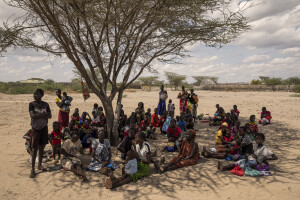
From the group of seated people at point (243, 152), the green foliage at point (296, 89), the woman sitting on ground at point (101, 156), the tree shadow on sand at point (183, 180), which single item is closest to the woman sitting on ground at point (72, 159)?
the tree shadow on sand at point (183, 180)

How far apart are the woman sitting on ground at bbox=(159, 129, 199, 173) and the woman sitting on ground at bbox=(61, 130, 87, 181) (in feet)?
6.04

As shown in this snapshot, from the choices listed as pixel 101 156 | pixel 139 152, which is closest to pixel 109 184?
pixel 101 156

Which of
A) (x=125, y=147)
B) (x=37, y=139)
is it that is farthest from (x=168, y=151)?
(x=37, y=139)

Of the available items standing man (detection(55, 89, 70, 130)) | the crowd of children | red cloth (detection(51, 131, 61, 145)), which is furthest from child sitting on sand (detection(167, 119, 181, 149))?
standing man (detection(55, 89, 70, 130))

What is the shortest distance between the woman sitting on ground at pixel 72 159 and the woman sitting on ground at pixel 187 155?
72.4 inches

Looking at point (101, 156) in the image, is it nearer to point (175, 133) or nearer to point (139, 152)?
point (139, 152)

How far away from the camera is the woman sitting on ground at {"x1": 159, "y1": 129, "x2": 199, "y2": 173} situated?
186 inches

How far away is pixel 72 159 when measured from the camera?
4.73 metres

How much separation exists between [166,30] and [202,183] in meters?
4.39

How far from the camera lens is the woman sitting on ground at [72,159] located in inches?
167

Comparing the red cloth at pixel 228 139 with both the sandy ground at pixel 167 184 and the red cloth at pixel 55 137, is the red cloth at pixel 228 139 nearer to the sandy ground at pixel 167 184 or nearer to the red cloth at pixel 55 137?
the sandy ground at pixel 167 184

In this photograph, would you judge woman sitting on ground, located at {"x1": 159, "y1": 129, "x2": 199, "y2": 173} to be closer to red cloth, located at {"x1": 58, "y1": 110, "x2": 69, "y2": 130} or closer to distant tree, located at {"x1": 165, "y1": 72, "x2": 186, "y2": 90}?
red cloth, located at {"x1": 58, "y1": 110, "x2": 69, "y2": 130}

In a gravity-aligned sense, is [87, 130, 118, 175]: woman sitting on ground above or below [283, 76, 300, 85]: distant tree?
below

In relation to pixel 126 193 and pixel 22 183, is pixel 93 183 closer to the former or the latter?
pixel 126 193
